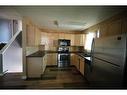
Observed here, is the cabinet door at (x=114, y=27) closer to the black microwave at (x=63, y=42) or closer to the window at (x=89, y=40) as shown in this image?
the window at (x=89, y=40)

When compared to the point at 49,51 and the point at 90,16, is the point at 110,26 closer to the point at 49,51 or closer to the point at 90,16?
the point at 90,16

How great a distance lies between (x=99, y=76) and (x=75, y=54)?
114 cm

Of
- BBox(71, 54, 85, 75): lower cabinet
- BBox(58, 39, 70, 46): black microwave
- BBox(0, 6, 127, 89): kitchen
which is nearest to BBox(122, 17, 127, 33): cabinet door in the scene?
BBox(0, 6, 127, 89): kitchen

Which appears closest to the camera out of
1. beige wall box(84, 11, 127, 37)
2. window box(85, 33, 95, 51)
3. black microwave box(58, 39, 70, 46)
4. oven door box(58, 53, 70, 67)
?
beige wall box(84, 11, 127, 37)

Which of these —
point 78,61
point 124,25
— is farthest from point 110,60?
point 78,61

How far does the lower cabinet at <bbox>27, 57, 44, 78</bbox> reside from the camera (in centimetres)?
287

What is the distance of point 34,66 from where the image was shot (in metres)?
3.02

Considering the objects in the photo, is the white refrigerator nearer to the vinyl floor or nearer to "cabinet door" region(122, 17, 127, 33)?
"cabinet door" region(122, 17, 127, 33)

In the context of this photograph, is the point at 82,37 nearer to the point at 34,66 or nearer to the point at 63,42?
the point at 63,42

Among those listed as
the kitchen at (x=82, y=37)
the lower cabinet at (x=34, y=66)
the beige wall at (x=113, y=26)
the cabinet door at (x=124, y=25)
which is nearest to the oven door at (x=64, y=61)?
the kitchen at (x=82, y=37)

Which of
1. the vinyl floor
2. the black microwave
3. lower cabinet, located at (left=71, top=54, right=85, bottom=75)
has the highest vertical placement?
the black microwave

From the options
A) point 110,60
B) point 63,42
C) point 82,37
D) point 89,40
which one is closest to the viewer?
point 110,60

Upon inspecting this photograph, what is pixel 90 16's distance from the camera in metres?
1.92
